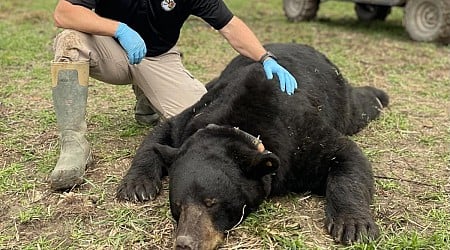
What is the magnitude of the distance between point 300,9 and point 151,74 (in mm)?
6929

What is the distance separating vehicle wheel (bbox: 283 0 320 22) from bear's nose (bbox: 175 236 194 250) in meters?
8.60

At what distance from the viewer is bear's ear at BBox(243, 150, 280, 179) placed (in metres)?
2.85

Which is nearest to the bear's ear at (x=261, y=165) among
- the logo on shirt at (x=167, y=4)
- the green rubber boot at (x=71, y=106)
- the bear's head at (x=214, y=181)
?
the bear's head at (x=214, y=181)

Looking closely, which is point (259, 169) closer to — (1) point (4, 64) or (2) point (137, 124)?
(2) point (137, 124)

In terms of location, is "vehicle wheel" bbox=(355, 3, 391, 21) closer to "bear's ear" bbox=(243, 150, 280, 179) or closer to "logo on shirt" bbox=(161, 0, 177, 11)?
"logo on shirt" bbox=(161, 0, 177, 11)

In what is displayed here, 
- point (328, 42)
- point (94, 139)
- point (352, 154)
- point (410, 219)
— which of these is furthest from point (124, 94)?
point (328, 42)

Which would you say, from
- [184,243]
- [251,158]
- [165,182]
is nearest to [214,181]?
[251,158]

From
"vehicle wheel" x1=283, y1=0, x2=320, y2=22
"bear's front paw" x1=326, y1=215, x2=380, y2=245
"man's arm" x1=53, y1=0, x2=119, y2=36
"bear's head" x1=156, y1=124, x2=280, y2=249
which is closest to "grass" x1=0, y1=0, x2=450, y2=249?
"bear's front paw" x1=326, y1=215, x2=380, y2=245

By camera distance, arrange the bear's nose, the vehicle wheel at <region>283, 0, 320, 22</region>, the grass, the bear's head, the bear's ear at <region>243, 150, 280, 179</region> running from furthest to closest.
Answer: the vehicle wheel at <region>283, 0, 320, 22</region> < the grass < the bear's ear at <region>243, 150, 280, 179</region> < the bear's head < the bear's nose

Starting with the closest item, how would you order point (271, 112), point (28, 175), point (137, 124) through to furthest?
point (271, 112) < point (28, 175) < point (137, 124)

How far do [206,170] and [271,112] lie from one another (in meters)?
0.74

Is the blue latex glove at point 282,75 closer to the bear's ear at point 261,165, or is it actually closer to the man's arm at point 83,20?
the bear's ear at point 261,165

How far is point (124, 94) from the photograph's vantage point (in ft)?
18.3

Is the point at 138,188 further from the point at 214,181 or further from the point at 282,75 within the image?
the point at 282,75
